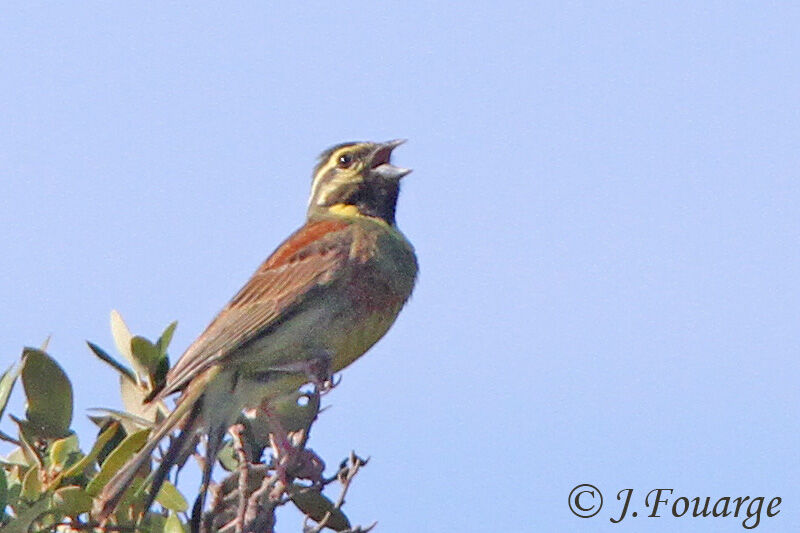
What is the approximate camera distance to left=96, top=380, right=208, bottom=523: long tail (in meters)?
3.82

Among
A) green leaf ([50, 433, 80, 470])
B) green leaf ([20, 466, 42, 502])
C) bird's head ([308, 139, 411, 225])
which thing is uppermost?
bird's head ([308, 139, 411, 225])

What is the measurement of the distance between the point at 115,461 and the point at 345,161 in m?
3.52

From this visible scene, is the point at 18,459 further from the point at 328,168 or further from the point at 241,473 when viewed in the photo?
the point at 328,168

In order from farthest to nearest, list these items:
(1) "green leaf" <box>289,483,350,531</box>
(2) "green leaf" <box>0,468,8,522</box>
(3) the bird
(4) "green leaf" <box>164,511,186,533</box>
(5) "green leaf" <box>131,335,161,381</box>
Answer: (3) the bird
(5) "green leaf" <box>131,335,161,381</box>
(1) "green leaf" <box>289,483,350,531</box>
(4) "green leaf" <box>164,511,186,533</box>
(2) "green leaf" <box>0,468,8,522</box>

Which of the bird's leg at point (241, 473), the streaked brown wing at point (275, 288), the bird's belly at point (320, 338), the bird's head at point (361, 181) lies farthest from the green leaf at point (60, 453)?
the bird's head at point (361, 181)

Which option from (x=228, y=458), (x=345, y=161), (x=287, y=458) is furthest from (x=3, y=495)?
(x=345, y=161)

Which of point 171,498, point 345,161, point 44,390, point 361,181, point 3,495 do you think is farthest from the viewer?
point 345,161

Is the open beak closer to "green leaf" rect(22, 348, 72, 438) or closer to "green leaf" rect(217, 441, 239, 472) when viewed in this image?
"green leaf" rect(217, 441, 239, 472)

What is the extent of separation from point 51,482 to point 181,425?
1177 millimetres

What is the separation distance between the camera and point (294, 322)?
587cm

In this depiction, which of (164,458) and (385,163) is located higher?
(385,163)

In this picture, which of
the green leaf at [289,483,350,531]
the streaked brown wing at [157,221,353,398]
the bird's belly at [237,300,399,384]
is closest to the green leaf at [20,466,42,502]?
the green leaf at [289,483,350,531]

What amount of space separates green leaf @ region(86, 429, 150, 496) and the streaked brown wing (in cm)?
130

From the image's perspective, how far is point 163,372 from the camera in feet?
15.3
